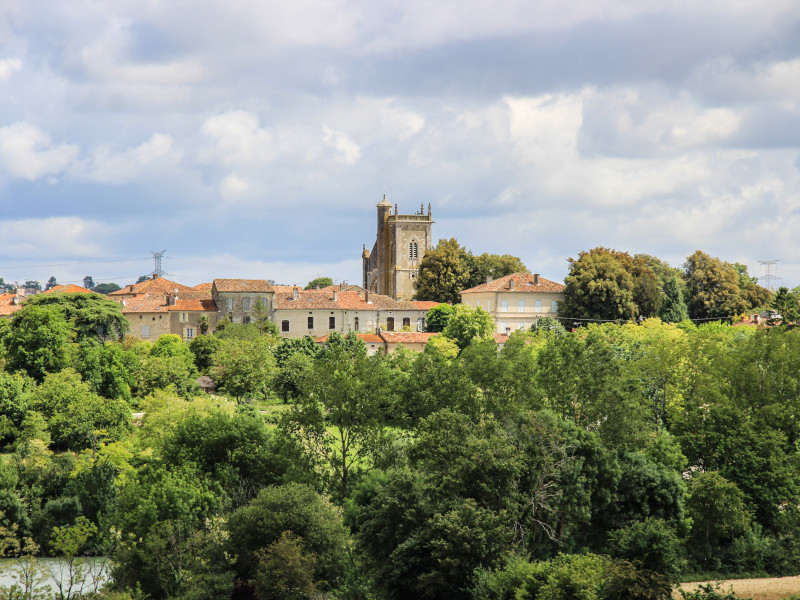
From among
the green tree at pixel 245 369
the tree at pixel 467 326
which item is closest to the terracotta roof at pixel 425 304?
the tree at pixel 467 326

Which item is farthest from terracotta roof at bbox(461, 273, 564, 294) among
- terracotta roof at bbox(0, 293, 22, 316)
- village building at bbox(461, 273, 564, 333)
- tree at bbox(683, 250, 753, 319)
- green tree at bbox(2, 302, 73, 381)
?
terracotta roof at bbox(0, 293, 22, 316)

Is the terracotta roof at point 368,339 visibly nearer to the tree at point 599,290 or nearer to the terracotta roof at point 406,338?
the terracotta roof at point 406,338

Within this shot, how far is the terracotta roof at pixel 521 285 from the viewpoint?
229 ft

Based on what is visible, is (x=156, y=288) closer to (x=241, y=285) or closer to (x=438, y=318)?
(x=241, y=285)

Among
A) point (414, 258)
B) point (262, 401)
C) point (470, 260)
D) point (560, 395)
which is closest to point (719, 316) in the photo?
point (470, 260)

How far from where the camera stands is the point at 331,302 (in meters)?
70.6

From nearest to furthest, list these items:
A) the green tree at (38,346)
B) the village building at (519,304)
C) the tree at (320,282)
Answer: the green tree at (38,346), the village building at (519,304), the tree at (320,282)

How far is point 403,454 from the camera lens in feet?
99.2

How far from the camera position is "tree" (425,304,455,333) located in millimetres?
68688

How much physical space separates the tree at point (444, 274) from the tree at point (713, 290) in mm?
18292

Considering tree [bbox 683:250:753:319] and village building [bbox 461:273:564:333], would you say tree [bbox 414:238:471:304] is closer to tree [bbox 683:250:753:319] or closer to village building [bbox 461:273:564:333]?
village building [bbox 461:273:564:333]

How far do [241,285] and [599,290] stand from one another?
26.2 metres

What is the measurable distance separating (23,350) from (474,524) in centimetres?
3220

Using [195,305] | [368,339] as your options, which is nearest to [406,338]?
[368,339]
